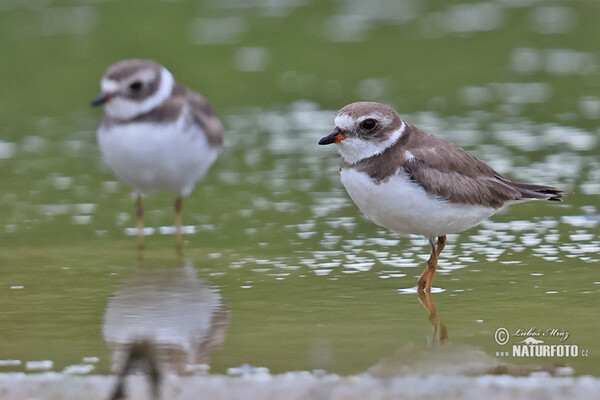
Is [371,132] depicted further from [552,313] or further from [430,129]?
[430,129]

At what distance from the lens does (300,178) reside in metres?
10.2

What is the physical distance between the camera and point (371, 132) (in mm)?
7191

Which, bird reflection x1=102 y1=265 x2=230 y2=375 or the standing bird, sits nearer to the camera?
bird reflection x1=102 y1=265 x2=230 y2=375

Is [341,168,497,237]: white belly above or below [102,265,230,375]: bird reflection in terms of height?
above

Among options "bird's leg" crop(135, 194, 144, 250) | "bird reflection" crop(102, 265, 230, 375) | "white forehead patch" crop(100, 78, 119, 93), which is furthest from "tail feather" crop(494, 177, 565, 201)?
"white forehead patch" crop(100, 78, 119, 93)

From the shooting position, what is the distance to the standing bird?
350 inches

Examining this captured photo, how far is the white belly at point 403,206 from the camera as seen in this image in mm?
6969

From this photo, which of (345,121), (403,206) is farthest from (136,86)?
(403,206)

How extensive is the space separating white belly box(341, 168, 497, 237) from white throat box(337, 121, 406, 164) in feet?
0.31

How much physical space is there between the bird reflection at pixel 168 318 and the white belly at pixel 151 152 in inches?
47.7

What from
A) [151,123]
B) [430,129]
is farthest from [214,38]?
[151,123]

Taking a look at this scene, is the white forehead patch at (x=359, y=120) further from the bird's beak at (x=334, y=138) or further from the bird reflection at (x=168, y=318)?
the bird reflection at (x=168, y=318)

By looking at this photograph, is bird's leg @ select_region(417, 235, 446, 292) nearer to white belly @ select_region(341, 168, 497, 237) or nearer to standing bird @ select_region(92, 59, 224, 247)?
white belly @ select_region(341, 168, 497, 237)

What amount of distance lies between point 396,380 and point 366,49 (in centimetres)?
1033
